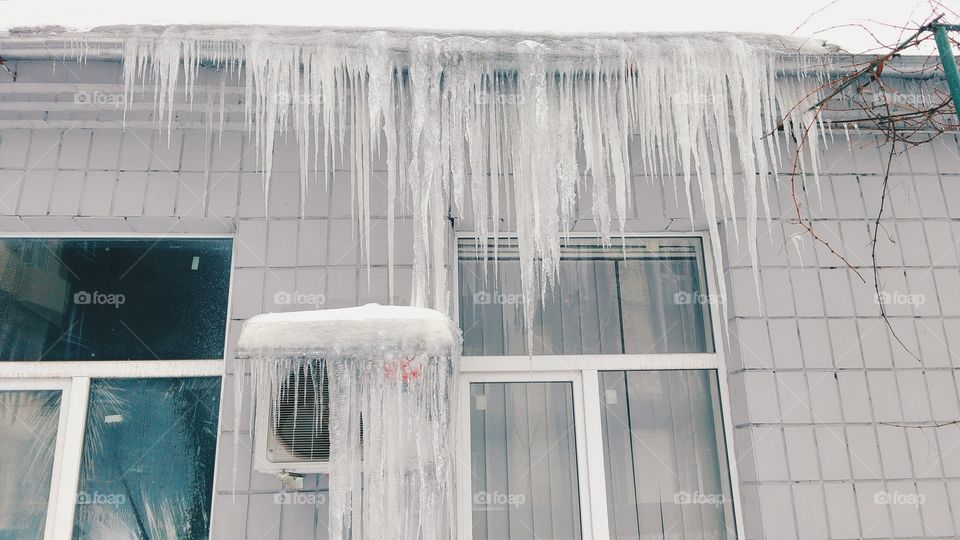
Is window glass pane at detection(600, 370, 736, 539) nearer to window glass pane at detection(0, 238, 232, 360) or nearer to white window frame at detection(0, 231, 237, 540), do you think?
white window frame at detection(0, 231, 237, 540)

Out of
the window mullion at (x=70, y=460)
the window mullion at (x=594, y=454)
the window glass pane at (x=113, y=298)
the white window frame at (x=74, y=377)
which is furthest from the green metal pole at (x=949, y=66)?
the window mullion at (x=70, y=460)

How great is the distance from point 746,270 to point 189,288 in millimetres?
2447

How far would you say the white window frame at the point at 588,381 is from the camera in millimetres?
2844

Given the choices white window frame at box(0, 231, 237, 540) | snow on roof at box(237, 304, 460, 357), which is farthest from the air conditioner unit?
white window frame at box(0, 231, 237, 540)

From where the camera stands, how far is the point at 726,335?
303cm

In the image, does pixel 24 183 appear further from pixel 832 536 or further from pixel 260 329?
pixel 832 536

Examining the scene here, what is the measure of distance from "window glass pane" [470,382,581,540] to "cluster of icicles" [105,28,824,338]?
15.0 inches

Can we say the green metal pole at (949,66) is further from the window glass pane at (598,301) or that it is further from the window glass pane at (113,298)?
the window glass pane at (113,298)

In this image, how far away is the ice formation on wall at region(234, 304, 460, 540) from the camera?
229cm

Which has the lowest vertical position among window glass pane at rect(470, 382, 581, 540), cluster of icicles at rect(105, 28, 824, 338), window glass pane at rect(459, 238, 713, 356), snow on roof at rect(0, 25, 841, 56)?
window glass pane at rect(470, 382, 581, 540)

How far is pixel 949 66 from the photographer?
1776mm

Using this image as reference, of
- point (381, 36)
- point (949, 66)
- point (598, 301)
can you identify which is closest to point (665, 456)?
point (598, 301)

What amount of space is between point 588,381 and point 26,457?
7.61 ft

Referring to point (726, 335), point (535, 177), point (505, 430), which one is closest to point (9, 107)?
point (535, 177)
